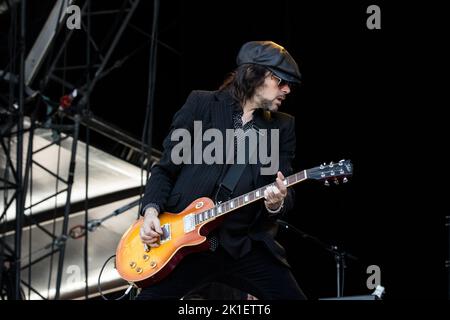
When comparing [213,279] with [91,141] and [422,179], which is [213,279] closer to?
[422,179]

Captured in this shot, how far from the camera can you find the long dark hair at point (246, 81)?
13.2ft

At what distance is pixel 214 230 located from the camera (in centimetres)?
386

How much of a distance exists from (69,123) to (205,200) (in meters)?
4.34

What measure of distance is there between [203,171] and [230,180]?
133 mm

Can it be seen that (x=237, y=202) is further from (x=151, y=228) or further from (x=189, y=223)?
(x=151, y=228)

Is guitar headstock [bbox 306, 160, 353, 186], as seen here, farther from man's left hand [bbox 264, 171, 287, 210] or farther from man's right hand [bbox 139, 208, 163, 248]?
man's right hand [bbox 139, 208, 163, 248]

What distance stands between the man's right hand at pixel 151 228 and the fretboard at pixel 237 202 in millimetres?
181

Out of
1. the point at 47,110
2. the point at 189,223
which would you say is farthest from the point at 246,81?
the point at 47,110

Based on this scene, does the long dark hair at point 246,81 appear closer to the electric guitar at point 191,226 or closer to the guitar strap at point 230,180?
the guitar strap at point 230,180

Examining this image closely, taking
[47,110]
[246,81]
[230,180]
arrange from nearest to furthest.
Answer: [230,180]
[246,81]
[47,110]

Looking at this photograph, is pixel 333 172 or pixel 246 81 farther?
pixel 246 81

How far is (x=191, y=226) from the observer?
3.80 metres

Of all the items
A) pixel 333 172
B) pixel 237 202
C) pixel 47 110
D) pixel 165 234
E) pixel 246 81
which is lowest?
pixel 165 234

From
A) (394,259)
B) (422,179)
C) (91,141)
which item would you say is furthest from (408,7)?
(91,141)
